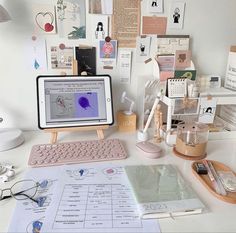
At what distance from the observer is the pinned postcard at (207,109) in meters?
1.09

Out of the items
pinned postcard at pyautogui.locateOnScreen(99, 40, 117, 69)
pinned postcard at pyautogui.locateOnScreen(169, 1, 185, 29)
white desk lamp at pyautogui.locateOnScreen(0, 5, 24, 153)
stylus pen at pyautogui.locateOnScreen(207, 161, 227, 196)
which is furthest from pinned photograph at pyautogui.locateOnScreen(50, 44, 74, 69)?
stylus pen at pyautogui.locateOnScreen(207, 161, 227, 196)

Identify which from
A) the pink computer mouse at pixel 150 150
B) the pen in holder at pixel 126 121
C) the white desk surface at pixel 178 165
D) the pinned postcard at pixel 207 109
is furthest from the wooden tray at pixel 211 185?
the pen in holder at pixel 126 121

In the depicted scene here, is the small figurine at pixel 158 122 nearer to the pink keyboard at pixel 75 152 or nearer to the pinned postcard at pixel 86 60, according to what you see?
the pink keyboard at pixel 75 152

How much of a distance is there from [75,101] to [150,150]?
0.38 m

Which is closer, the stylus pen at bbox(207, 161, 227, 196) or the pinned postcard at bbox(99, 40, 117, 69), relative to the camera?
the stylus pen at bbox(207, 161, 227, 196)

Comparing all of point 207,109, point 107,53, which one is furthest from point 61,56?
→ point 207,109

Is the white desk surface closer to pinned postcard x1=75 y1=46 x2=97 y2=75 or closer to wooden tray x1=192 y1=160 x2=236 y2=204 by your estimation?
wooden tray x1=192 y1=160 x2=236 y2=204

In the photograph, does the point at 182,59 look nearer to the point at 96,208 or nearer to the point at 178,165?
the point at 178,165

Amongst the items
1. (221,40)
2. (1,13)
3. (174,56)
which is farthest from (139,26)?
(1,13)

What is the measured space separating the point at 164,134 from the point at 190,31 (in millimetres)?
512

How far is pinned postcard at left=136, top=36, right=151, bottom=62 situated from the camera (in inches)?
46.5

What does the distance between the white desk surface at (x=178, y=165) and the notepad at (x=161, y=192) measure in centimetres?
2

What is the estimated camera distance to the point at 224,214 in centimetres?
68

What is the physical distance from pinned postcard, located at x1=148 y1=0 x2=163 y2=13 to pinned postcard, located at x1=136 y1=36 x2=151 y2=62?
0.12 meters
